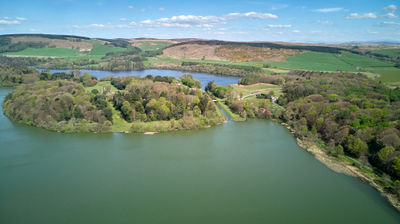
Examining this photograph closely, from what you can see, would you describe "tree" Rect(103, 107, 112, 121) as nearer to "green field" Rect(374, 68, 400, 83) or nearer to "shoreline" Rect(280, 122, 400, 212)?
"shoreline" Rect(280, 122, 400, 212)

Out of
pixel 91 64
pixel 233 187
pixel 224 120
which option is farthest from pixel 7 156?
pixel 91 64

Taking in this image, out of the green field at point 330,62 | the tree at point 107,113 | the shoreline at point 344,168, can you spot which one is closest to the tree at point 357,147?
the shoreline at point 344,168

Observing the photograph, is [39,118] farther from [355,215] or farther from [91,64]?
[91,64]

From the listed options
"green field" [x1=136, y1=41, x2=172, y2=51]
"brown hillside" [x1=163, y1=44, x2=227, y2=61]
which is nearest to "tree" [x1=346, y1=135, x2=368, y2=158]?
"brown hillside" [x1=163, y1=44, x2=227, y2=61]

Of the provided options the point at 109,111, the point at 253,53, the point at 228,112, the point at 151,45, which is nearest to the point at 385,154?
the point at 228,112

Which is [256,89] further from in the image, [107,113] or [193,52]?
[193,52]

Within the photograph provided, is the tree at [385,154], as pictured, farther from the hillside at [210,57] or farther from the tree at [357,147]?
the hillside at [210,57]

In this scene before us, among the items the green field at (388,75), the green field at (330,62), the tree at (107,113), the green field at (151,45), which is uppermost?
the green field at (151,45)
